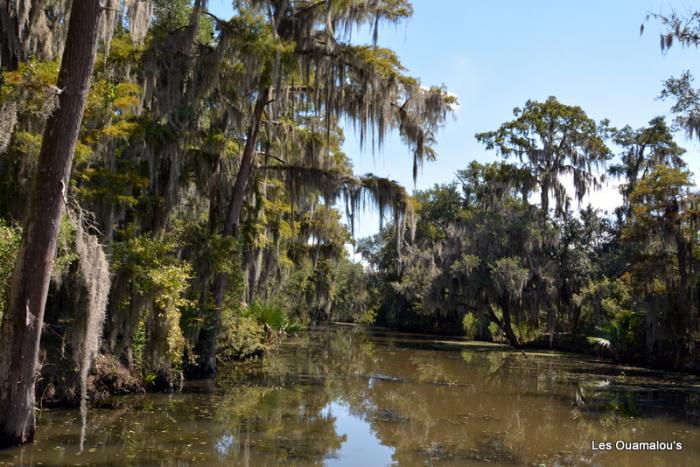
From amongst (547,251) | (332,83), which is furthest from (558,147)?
(332,83)

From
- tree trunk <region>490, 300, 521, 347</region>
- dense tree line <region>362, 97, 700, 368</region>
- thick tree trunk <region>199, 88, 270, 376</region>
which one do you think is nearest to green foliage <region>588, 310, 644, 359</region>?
dense tree line <region>362, 97, 700, 368</region>

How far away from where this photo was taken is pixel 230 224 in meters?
13.0

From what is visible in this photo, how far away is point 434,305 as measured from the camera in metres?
26.4

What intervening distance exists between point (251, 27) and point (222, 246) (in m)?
4.33

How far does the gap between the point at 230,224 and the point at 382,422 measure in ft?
18.9

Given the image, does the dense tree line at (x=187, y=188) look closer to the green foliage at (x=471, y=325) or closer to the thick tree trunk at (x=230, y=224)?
the thick tree trunk at (x=230, y=224)

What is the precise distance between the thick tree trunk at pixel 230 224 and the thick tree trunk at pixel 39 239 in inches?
235

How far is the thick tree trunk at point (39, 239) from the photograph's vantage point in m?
6.30

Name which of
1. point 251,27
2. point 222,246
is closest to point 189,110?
point 251,27

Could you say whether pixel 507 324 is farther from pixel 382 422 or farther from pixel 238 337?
pixel 382 422

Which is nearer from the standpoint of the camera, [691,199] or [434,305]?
[691,199]

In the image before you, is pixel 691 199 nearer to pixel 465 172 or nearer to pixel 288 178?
pixel 288 178

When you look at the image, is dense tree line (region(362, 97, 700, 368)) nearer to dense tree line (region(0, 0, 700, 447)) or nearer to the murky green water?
dense tree line (region(0, 0, 700, 447))

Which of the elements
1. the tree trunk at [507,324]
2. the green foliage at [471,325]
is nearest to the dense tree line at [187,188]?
the tree trunk at [507,324]
